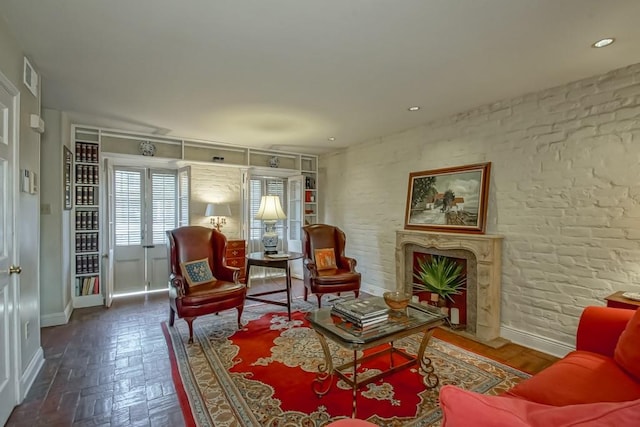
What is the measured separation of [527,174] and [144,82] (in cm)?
367

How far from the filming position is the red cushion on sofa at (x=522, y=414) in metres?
0.61

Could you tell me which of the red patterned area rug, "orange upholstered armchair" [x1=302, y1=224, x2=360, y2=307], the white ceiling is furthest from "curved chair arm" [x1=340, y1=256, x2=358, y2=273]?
the white ceiling

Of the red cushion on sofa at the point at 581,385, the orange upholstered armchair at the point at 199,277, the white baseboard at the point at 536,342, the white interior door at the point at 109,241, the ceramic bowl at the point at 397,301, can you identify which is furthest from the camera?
the white interior door at the point at 109,241

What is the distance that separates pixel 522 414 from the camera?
0.71m

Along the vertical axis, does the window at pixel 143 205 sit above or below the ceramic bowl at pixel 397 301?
above

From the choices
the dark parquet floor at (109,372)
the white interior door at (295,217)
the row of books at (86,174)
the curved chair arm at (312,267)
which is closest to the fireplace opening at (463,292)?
the dark parquet floor at (109,372)

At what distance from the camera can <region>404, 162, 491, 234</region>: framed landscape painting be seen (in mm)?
3383

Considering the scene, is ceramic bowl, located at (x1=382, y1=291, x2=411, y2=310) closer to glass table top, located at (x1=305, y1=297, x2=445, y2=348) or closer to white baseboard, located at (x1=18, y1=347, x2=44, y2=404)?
glass table top, located at (x1=305, y1=297, x2=445, y2=348)

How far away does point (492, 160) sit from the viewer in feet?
11.0

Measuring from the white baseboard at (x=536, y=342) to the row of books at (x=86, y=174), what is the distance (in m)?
5.24

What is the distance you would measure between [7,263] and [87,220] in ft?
8.04

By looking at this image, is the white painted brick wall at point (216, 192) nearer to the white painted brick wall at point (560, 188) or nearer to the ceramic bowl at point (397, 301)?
the white painted brick wall at point (560, 188)

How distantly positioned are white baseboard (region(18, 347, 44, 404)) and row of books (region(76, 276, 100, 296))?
168 cm

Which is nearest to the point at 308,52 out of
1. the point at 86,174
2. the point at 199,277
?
→ the point at 199,277
